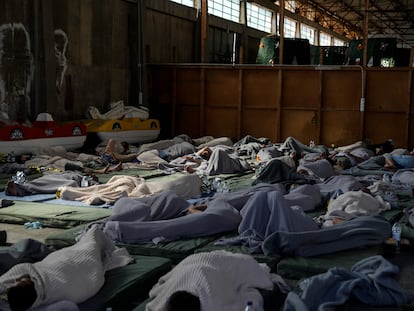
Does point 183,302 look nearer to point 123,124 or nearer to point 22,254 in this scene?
point 22,254

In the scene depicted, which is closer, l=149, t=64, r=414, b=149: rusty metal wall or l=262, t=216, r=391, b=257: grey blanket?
l=262, t=216, r=391, b=257: grey blanket

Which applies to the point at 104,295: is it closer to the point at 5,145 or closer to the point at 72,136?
the point at 5,145

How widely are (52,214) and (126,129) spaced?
8.47 meters

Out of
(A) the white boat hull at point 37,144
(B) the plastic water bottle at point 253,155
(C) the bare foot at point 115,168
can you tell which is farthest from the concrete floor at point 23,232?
(B) the plastic water bottle at point 253,155

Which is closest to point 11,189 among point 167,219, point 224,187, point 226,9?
point 167,219

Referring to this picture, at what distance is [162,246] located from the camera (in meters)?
5.77

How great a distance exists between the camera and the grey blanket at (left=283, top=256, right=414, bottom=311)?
4.11 meters

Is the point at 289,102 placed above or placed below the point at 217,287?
above

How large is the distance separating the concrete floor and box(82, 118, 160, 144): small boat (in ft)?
25.8

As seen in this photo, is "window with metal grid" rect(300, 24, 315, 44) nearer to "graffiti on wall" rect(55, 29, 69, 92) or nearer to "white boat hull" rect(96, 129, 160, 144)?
"white boat hull" rect(96, 129, 160, 144)

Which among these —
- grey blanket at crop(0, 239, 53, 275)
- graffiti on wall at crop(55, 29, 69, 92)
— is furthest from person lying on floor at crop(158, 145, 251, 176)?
grey blanket at crop(0, 239, 53, 275)

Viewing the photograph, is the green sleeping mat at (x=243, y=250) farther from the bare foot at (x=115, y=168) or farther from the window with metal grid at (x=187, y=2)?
the window with metal grid at (x=187, y=2)

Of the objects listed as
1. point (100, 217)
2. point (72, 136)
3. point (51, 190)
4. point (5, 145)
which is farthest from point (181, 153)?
point (100, 217)

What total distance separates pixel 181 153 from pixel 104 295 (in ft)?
30.6
